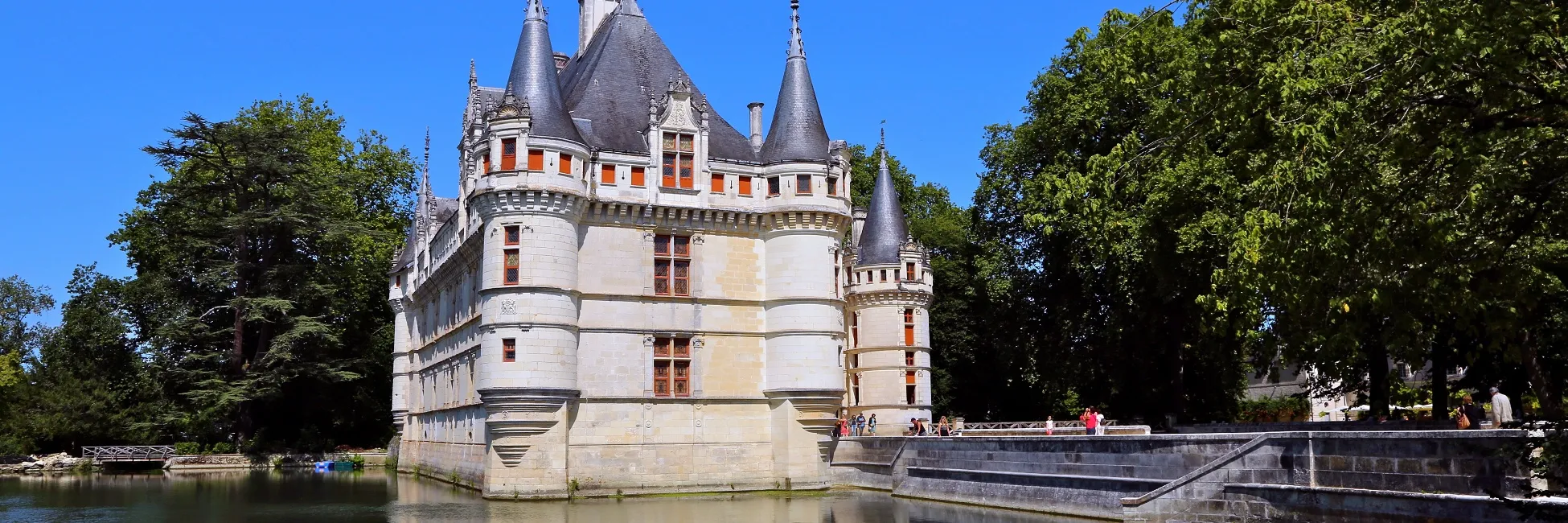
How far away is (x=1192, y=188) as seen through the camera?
936 inches

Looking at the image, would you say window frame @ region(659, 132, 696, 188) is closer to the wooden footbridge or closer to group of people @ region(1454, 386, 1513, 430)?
group of people @ region(1454, 386, 1513, 430)

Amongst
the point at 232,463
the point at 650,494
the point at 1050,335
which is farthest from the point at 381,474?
the point at 1050,335

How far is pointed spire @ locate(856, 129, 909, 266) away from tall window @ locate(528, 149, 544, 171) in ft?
43.1

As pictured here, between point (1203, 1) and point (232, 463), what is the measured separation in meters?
41.2

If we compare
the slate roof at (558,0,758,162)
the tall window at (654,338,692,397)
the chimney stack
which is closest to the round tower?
the chimney stack

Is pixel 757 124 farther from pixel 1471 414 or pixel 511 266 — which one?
pixel 1471 414

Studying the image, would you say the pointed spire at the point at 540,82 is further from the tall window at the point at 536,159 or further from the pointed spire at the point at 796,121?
the pointed spire at the point at 796,121

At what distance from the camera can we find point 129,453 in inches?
1732

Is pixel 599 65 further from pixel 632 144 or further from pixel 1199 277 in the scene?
pixel 1199 277

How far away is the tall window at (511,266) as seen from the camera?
25.3 m

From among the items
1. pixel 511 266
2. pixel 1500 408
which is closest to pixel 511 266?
pixel 511 266

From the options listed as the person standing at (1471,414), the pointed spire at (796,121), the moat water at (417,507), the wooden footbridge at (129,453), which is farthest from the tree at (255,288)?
the person standing at (1471,414)

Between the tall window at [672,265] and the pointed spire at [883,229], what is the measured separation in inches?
381

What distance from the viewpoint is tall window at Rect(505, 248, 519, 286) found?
2531 cm
